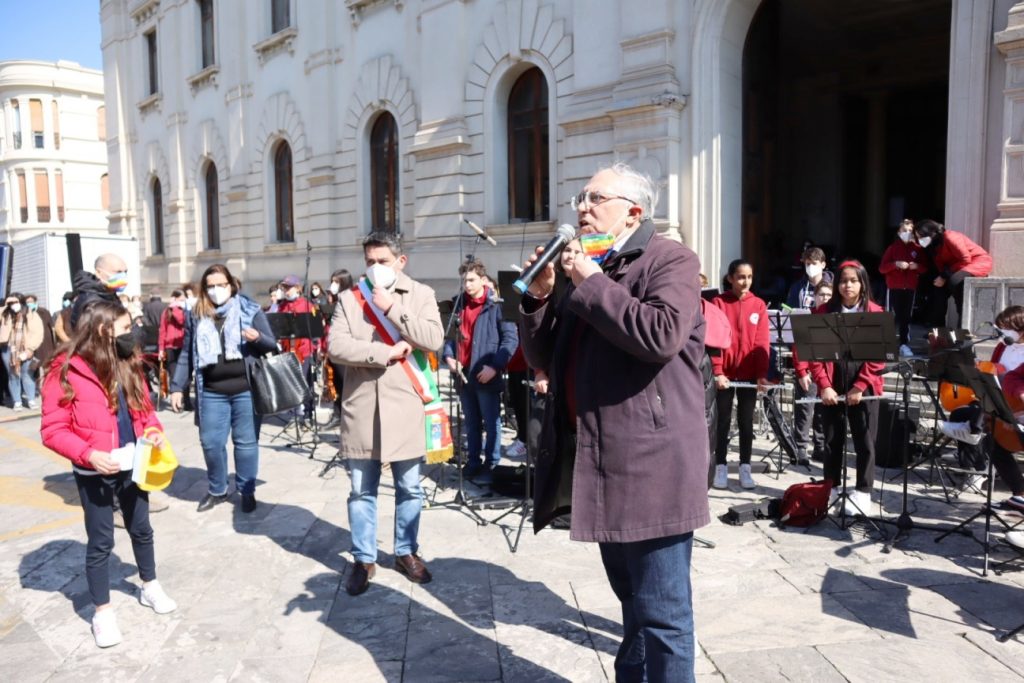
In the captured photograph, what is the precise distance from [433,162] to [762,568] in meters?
11.3

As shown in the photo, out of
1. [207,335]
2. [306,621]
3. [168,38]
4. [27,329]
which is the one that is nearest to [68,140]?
[168,38]

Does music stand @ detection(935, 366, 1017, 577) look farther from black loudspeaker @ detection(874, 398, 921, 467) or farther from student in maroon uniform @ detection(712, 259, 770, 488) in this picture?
black loudspeaker @ detection(874, 398, 921, 467)

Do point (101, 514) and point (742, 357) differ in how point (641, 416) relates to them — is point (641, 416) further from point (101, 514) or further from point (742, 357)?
point (742, 357)

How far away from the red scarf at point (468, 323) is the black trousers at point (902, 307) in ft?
17.5

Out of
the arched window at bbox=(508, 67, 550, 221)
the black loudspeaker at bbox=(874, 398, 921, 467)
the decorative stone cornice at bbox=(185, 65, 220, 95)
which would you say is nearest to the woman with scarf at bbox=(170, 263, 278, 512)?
the black loudspeaker at bbox=(874, 398, 921, 467)

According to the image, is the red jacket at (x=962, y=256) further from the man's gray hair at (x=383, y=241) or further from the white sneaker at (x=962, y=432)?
the man's gray hair at (x=383, y=241)

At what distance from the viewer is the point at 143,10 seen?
971 inches

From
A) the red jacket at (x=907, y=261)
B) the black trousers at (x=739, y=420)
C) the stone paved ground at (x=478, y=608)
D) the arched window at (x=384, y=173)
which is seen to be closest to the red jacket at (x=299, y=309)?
the stone paved ground at (x=478, y=608)

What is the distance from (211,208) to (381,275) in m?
20.7

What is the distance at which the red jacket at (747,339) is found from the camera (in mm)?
6578

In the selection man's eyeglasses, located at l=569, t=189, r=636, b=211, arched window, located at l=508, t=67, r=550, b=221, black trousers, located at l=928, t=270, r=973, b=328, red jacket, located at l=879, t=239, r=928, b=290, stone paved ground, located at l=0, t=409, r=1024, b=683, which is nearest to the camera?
man's eyeglasses, located at l=569, t=189, r=636, b=211

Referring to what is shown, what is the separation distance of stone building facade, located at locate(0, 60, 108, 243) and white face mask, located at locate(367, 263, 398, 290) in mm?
41700

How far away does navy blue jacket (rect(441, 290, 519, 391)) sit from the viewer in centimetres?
686

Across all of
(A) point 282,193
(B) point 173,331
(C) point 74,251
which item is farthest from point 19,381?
(A) point 282,193
